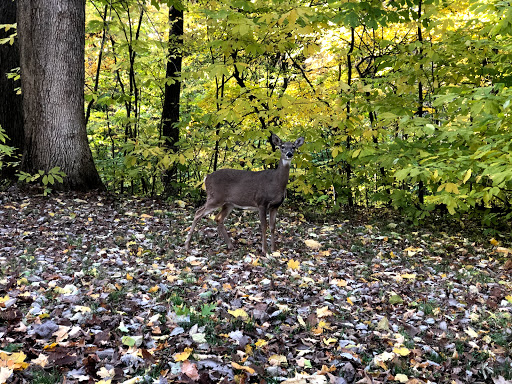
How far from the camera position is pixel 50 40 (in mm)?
9023

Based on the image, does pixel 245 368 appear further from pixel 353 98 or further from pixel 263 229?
pixel 353 98

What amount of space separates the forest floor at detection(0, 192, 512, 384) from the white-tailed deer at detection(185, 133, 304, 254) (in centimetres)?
50

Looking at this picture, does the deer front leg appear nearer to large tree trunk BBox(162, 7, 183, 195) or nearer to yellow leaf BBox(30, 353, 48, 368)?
yellow leaf BBox(30, 353, 48, 368)

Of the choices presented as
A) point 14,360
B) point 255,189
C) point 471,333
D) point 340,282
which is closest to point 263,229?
point 255,189

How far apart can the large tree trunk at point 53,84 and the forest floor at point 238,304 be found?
1181 millimetres

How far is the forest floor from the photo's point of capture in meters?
3.50

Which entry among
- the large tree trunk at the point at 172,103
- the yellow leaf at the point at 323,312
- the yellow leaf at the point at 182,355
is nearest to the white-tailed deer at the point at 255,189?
the yellow leaf at the point at 323,312

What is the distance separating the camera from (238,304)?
474cm

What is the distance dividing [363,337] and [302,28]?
4.78 metres

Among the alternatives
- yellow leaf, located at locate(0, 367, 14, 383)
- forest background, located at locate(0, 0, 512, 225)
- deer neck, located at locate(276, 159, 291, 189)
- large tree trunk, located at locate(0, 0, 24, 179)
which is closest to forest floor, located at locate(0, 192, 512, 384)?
yellow leaf, located at locate(0, 367, 14, 383)

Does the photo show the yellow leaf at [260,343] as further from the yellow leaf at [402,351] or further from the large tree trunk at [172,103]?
the large tree trunk at [172,103]

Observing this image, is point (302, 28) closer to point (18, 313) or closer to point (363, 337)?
point (363, 337)

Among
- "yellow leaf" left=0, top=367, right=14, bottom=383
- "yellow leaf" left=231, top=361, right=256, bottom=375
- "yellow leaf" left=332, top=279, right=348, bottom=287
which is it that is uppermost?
"yellow leaf" left=0, top=367, right=14, bottom=383

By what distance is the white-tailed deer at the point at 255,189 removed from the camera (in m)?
6.86
